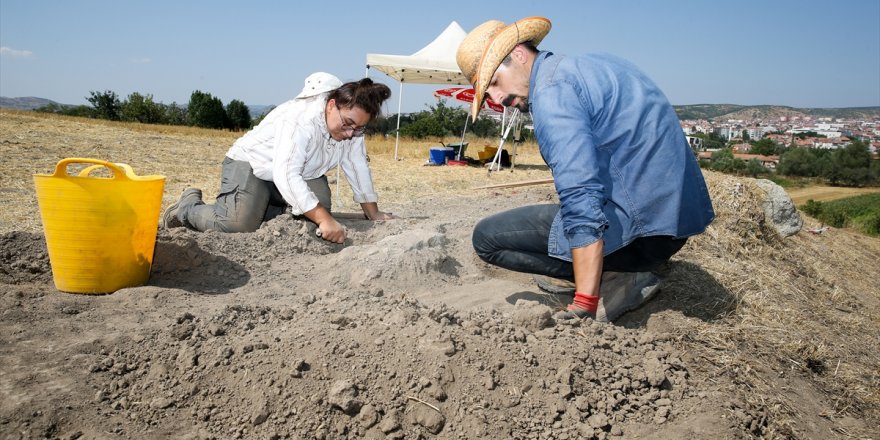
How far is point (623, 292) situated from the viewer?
8.80 feet

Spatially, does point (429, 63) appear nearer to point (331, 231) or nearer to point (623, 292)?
point (331, 231)

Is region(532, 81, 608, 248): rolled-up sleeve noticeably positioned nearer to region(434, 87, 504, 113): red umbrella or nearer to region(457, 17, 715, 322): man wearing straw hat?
region(457, 17, 715, 322): man wearing straw hat

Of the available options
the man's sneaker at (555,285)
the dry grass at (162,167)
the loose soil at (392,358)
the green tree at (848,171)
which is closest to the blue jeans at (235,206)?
the loose soil at (392,358)

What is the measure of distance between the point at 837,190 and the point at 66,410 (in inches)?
1487

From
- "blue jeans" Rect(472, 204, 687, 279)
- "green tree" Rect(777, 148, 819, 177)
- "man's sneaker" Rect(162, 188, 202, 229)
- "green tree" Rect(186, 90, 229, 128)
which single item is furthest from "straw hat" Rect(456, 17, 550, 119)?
"green tree" Rect(186, 90, 229, 128)

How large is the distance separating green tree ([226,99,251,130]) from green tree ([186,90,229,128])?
2456mm

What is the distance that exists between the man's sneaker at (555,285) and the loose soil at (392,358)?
0.07 m

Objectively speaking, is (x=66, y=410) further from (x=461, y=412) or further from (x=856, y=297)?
(x=856, y=297)

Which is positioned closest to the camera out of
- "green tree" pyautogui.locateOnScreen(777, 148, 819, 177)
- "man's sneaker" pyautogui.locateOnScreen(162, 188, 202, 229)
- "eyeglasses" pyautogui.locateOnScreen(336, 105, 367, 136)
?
"eyeglasses" pyautogui.locateOnScreen(336, 105, 367, 136)

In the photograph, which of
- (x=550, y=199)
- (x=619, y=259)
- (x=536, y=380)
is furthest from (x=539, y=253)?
(x=550, y=199)

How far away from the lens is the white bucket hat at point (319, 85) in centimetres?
377

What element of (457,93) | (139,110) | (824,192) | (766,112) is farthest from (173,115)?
(766,112)

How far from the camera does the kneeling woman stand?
3514mm

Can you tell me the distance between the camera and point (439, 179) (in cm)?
963
